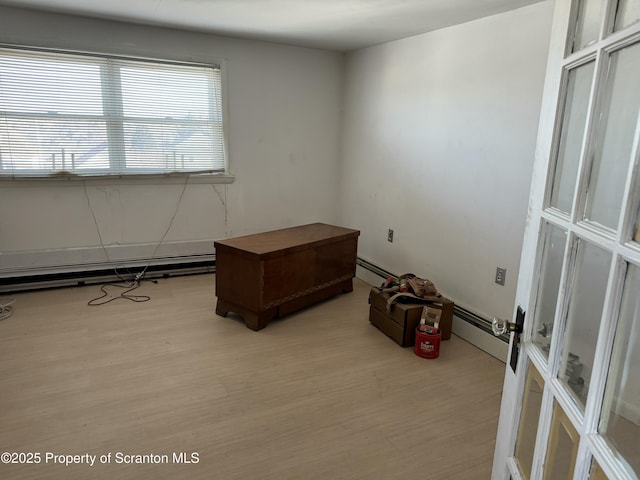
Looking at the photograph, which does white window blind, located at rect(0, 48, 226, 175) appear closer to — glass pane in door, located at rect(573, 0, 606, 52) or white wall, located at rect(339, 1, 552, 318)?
white wall, located at rect(339, 1, 552, 318)

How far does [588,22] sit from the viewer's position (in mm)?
871

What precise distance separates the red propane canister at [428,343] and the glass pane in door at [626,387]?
6.84 feet

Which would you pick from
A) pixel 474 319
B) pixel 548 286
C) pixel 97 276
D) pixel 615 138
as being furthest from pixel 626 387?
pixel 97 276

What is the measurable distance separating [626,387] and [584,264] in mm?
222

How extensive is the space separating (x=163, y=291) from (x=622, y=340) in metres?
3.66

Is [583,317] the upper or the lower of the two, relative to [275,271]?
upper

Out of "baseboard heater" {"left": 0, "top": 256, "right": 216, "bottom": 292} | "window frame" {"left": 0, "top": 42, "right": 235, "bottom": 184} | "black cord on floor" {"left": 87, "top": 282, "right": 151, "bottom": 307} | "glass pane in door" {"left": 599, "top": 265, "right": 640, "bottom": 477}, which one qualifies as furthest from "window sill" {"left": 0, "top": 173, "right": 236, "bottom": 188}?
"glass pane in door" {"left": 599, "top": 265, "right": 640, "bottom": 477}

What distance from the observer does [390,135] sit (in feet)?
12.8

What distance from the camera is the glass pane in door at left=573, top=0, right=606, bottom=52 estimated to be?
82cm

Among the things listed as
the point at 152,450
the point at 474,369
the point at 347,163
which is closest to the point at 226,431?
the point at 152,450

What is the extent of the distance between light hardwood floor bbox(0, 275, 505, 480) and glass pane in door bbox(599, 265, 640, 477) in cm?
129

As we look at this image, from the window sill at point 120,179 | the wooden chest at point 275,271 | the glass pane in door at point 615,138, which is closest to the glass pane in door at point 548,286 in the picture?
the glass pane in door at point 615,138

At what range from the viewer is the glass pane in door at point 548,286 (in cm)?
95

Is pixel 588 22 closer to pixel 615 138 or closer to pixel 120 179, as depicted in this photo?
pixel 615 138
